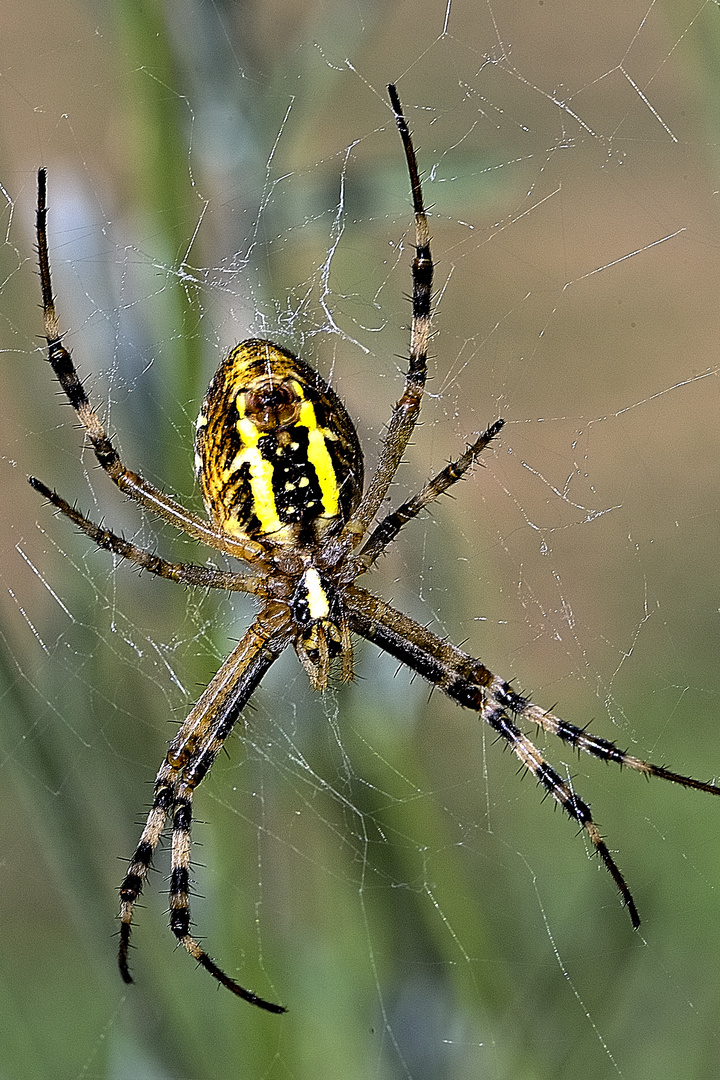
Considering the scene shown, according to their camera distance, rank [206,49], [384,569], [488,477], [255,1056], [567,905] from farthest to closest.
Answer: [488,477] < [567,905] < [384,569] < [255,1056] < [206,49]

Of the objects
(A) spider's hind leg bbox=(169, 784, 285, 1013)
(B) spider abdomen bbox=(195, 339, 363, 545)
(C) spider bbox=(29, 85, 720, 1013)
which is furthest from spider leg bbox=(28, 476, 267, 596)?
(A) spider's hind leg bbox=(169, 784, 285, 1013)

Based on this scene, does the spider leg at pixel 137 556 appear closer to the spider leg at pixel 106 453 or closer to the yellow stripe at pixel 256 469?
the spider leg at pixel 106 453

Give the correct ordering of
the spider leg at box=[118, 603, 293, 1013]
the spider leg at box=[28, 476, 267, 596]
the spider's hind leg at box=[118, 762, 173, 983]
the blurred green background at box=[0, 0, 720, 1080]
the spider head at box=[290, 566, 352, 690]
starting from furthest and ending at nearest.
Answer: the spider head at box=[290, 566, 352, 690], the spider leg at box=[118, 603, 293, 1013], the spider's hind leg at box=[118, 762, 173, 983], the spider leg at box=[28, 476, 267, 596], the blurred green background at box=[0, 0, 720, 1080]

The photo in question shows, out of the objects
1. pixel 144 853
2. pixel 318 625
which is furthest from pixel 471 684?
pixel 144 853

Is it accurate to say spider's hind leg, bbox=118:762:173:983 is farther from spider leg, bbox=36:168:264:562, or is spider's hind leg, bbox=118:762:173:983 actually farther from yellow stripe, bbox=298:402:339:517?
yellow stripe, bbox=298:402:339:517

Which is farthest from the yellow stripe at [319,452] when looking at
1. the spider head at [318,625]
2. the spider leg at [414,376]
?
the spider head at [318,625]

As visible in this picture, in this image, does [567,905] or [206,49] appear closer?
[206,49]

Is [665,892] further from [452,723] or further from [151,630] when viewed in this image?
[151,630]

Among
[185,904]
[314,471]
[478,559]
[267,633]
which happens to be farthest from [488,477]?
[185,904]
